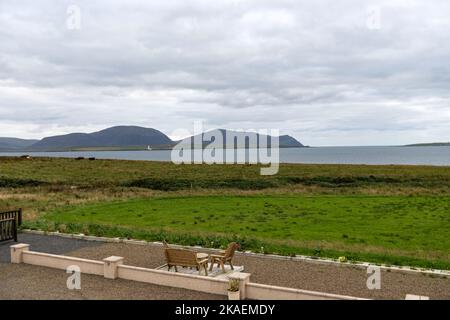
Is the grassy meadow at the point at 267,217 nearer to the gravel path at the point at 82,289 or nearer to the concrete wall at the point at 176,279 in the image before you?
the concrete wall at the point at 176,279

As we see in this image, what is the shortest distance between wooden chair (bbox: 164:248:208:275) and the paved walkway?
124 cm

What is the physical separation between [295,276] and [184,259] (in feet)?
10.5

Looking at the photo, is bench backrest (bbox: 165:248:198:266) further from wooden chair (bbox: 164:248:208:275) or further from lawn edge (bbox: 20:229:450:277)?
lawn edge (bbox: 20:229:450:277)

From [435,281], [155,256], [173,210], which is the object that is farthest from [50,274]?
[173,210]

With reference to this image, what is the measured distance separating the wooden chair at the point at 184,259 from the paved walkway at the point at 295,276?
4.08 feet

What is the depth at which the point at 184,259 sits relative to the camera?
12.6 meters

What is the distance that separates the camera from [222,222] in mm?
23047

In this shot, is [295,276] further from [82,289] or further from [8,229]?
[8,229]

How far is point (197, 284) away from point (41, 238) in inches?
379

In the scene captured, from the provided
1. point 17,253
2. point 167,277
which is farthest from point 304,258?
point 17,253

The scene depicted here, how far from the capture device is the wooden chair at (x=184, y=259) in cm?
1242

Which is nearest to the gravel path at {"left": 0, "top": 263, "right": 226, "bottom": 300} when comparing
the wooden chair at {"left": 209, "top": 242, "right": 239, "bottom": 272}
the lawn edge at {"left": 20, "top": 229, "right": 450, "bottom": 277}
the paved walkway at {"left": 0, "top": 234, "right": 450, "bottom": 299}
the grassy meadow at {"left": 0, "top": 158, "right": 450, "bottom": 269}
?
the paved walkway at {"left": 0, "top": 234, "right": 450, "bottom": 299}

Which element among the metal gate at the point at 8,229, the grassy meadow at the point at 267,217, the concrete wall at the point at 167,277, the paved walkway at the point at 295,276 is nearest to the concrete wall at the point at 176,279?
the concrete wall at the point at 167,277

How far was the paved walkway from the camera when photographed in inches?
438
